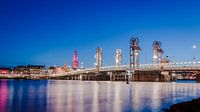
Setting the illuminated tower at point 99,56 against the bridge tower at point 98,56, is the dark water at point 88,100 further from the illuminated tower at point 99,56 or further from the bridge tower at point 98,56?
the illuminated tower at point 99,56

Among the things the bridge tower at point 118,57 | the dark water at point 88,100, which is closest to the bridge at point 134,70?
the bridge tower at point 118,57

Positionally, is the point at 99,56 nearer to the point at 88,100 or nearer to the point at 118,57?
the point at 118,57

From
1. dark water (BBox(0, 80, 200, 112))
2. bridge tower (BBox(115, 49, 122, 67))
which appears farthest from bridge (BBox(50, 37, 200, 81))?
dark water (BBox(0, 80, 200, 112))

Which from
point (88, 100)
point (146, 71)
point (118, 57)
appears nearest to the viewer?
point (88, 100)

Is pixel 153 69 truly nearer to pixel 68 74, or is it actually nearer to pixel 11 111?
pixel 68 74

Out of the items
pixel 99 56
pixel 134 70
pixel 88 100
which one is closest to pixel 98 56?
pixel 99 56

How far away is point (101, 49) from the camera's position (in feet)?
630

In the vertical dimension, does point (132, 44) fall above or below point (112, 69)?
above

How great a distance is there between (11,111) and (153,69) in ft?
269

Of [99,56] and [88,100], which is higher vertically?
[99,56]

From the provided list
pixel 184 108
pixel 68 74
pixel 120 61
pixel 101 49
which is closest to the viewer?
pixel 184 108

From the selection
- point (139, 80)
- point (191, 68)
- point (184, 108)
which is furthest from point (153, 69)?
point (184, 108)

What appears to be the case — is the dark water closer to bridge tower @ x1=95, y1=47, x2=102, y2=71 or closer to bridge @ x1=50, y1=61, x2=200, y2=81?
bridge @ x1=50, y1=61, x2=200, y2=81

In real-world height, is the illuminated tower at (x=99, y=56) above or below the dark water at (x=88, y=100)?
above
